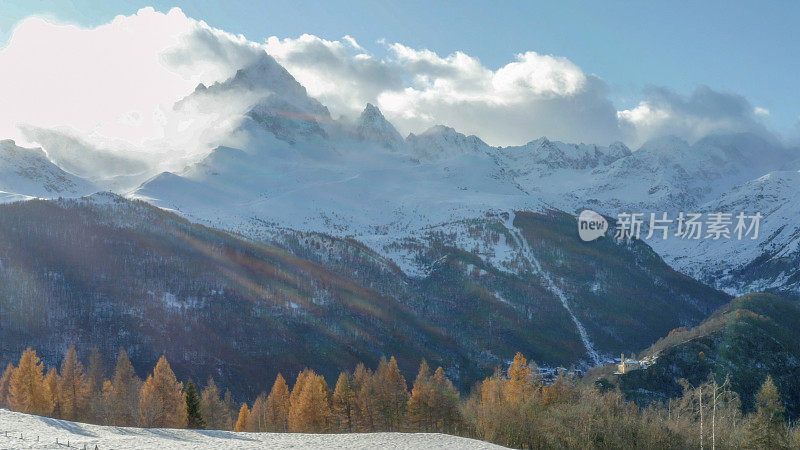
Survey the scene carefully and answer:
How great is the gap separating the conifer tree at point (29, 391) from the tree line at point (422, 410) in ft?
0.40

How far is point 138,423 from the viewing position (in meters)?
80.9

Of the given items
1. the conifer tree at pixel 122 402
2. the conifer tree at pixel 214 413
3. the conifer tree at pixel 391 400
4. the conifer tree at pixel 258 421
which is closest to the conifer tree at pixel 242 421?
the conifer tree at pixel 258 421

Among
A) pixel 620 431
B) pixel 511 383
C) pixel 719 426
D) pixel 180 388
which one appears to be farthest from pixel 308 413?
pixel 719 426

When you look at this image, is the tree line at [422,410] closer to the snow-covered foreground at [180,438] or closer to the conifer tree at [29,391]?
the conifer tree at [29,391]

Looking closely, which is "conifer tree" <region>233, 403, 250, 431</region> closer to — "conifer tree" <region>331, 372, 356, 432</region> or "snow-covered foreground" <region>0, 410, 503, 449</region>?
"conifer tree" <region>331, 372, 356, 432</region>

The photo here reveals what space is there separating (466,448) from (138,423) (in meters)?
48.7

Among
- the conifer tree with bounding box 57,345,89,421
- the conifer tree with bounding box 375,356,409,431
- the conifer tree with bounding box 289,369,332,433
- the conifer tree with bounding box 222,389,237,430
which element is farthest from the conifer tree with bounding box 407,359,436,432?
the conifer tree with bounding box 57,345,89,421

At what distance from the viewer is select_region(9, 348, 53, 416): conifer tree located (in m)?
84.6

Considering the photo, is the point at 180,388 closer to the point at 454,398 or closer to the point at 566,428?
the point at 454,398

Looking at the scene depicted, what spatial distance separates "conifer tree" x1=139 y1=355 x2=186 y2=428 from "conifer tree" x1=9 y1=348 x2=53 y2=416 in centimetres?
1259

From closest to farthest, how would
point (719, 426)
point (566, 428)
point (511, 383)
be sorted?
point (566, 428) < point (719, 426) < point (511, 383)

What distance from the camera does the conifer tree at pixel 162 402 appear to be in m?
83.2

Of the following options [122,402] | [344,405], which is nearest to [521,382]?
[344,405]

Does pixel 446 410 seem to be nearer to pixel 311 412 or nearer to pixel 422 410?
pixel 422 410
